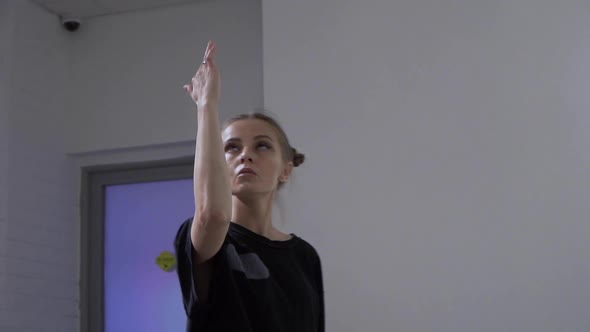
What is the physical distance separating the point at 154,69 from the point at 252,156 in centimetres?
269

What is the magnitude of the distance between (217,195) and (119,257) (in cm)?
293

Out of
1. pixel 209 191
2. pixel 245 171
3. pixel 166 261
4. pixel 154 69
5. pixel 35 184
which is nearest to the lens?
pixel 209 191

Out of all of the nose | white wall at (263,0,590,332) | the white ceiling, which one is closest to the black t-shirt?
the nose

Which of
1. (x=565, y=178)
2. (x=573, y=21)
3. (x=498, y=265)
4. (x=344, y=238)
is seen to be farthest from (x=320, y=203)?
(x=573, y=21)

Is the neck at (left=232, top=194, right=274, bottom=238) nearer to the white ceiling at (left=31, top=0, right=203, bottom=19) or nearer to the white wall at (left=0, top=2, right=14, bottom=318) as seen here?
the white wall at (left=0, top=2, right=14, bottom=318)

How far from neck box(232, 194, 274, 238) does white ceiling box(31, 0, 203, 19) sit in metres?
2.77

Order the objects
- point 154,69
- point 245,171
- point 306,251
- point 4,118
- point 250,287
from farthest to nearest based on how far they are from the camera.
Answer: point 154,69
point 4,118
point 306,251
point 245,171
point 250,287

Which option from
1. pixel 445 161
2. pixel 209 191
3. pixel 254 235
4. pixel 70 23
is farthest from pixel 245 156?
pixel 70 23

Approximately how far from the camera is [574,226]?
2.84m

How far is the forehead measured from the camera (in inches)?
53.7

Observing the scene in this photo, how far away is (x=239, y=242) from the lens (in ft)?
4.17

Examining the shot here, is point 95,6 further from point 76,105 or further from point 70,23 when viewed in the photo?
point 76,105

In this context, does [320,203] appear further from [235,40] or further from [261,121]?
[261,121]

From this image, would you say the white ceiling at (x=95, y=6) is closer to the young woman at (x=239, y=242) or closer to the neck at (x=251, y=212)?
the young woman at (x=239, y=242)
